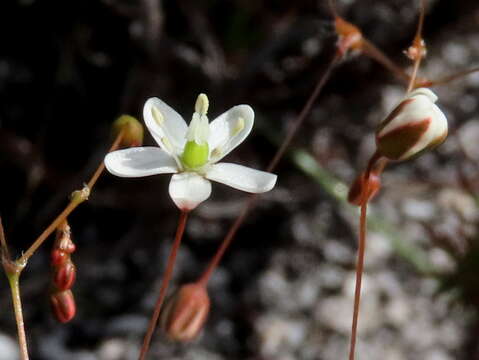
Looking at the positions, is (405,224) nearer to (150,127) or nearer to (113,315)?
(113,315)

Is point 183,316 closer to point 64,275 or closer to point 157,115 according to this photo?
point 64,275

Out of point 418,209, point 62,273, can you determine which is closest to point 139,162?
point 62,273

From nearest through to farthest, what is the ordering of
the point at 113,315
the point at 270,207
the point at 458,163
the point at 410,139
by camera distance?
the point at 410,139, the point at 113,315, the point at 270,207, the point at 458,163

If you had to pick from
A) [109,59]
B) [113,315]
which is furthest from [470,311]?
[109,59]

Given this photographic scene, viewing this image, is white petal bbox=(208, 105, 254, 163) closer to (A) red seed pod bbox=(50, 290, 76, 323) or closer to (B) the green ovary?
(B) the green ovary

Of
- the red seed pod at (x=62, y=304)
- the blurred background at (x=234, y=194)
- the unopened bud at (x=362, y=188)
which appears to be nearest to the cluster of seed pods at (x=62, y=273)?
the red seed pod at (x=62, y=304)

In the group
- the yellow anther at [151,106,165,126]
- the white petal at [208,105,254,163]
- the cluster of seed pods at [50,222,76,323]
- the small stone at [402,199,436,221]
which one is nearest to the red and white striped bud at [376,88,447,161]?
the white petal at [208,105,254,163]

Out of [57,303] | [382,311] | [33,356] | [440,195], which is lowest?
[57,303]
